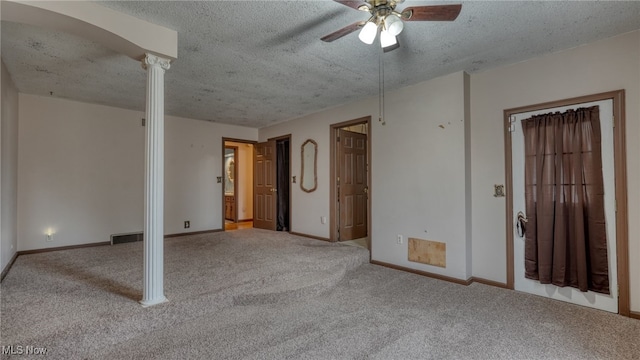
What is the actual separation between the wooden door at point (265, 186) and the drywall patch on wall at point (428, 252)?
3192mm

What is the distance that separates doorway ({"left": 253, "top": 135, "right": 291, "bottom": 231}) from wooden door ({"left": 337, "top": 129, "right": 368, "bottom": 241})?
1.37 meters

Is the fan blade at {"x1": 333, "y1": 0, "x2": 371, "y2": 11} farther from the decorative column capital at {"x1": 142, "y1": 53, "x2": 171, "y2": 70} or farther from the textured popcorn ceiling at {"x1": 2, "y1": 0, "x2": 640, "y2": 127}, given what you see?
the decorative column capital at {"x1": 142, "y1": 53, "x2": 171, "y2": 70}

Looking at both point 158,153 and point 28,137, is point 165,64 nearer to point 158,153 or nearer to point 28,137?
point 158,153

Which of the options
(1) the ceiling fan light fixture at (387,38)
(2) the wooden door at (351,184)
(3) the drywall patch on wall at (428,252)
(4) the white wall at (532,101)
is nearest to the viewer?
(1) the ceiling fan light fixture at (387,38)

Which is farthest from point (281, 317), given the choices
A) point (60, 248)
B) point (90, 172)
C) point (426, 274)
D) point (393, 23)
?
point (90, 172)

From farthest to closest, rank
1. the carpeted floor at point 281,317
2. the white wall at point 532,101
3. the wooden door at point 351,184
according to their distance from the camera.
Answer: the wooden door at point 351,184 < the white wall at point 532,101 < the carpeted floor at point 281,317

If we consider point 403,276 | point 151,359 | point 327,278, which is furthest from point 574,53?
point 151,359

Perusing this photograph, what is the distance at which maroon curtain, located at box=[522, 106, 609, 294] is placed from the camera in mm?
2732

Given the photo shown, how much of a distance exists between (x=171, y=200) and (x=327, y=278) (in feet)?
11.8

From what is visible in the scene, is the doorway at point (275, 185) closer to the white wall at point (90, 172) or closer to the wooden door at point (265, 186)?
the wooden door at point (265, 186)

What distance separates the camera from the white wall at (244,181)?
7750 mm

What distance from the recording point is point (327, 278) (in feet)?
11.4

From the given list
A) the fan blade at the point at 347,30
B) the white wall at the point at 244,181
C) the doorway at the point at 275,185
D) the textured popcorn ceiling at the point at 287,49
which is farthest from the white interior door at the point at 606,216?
the white wall at the point at 244,181

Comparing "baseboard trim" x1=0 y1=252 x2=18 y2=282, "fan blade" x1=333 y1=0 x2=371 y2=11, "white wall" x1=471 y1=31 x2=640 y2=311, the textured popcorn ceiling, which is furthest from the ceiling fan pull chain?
"baseboard trim" x1=0 y1=252 x2=18 y2=282
